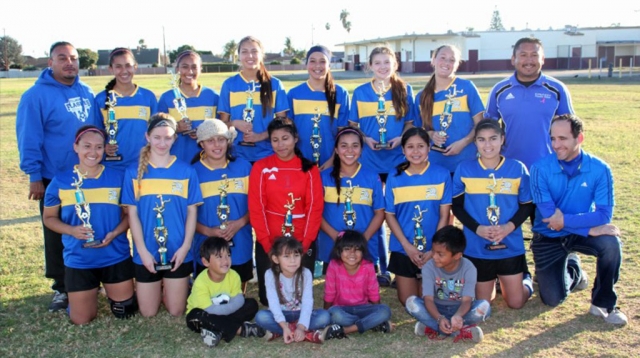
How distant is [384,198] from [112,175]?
2360 mm

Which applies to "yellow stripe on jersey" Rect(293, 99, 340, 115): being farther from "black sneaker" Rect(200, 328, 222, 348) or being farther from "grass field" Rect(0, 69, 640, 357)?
"black sneaker" Rect(200, 328, 222, 348)

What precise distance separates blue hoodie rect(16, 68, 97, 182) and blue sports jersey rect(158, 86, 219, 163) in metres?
0.76

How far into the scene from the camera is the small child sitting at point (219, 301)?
14.8 ft

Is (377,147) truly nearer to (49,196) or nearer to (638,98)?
(49,196)

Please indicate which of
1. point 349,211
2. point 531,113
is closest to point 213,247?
point 349,211

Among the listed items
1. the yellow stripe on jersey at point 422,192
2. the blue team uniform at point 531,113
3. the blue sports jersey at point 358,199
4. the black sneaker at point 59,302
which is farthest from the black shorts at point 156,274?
the blue team uniform at point 531,113

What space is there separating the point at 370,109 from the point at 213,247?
207cm

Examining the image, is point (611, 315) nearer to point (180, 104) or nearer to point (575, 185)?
point (575, 185)

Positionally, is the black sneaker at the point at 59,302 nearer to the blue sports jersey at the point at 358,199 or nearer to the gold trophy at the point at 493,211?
the blue sports jersey at the point at 358,199

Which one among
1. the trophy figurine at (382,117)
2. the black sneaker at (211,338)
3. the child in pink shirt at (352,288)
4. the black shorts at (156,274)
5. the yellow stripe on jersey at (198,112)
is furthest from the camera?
the yellow stripe on jersey at (198,112)

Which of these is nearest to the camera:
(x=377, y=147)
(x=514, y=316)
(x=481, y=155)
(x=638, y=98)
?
(x=514, y=316)

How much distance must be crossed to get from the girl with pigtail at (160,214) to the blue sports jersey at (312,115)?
4.24 feet

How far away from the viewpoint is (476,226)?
5.06 metres

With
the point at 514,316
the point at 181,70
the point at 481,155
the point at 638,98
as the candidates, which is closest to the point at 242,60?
the point at 181,70
